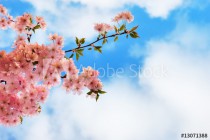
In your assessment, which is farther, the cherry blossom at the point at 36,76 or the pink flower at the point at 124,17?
the pink flower at the point at 124,17

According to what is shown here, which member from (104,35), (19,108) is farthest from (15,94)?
(104,35)

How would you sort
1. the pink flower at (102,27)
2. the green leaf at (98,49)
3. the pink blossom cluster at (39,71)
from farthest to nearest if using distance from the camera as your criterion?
the pink flower at (102,27) → the green leaf at (98,49) → the pink blossom cluster at (39,71)

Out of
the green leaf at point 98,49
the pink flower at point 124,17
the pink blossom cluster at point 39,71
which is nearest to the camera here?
the pink blossom cluster at point 39,71

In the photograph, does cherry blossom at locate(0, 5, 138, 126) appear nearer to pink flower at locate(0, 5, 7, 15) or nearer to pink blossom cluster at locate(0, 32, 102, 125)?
pink blossom cluster at locate(0, 32, 102, 125)

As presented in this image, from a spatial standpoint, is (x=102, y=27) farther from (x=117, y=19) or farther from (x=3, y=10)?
(x=3, y=10)

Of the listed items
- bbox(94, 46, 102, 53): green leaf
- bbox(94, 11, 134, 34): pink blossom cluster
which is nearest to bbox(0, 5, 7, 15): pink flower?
bbox(94, 11, 134, 34): pink blossom cluster

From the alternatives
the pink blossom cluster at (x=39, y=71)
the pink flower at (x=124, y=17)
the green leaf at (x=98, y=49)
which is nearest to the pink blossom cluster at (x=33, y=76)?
the pink blossom cluster at (x=39, y=71)

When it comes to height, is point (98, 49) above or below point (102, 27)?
below

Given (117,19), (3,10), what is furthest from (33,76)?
(3,10)

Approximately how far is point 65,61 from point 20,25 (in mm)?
2394

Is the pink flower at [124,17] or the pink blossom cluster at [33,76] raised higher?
the pink flower at [124,17]

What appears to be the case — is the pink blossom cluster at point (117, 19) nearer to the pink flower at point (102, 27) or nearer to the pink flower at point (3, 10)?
the pink flower at point (102, 27)

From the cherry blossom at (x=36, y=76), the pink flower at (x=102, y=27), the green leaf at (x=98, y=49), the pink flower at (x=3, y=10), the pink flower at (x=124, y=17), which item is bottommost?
the cherry blossom at (x=36, y=76)

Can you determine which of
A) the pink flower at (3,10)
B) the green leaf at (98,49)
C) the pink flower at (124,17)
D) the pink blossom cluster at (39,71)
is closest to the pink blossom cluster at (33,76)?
the pink blossom cluster at (39,71)
